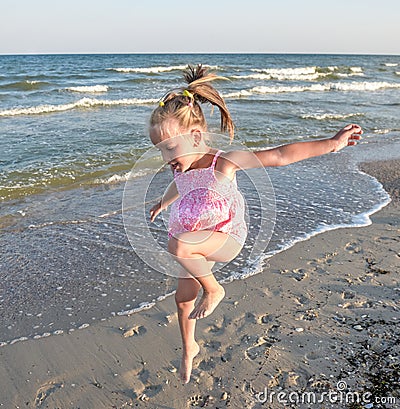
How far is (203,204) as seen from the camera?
2.73 metres

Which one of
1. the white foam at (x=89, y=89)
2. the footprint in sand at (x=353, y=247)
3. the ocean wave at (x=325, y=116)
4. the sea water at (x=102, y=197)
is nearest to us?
the sea water at (x=102, y=197)

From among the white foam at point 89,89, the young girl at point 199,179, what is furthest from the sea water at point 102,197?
the white foam at point 89,89

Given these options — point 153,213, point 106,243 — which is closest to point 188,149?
point 153,213

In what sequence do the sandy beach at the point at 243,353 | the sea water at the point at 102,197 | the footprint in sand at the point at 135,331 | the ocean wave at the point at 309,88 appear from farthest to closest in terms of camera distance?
the ocean wave at the point at 309,88 → the sea water at the point at 102,197 → the footprint in sand at the point at 135,331 → the sandy beach at the point at 243,353

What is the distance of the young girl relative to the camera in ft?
8.49

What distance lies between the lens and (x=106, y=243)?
4914 mm

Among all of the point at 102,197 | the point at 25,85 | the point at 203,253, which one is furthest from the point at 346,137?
the point at 25,85

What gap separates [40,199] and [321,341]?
14.5 feet

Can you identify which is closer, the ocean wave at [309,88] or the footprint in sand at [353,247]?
the footprint in sand at [353,247]

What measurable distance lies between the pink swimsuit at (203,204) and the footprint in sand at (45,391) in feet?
3.61

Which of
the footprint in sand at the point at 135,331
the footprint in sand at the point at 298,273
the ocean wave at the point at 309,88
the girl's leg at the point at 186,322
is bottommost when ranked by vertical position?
the ocean wave at the point at 309,88

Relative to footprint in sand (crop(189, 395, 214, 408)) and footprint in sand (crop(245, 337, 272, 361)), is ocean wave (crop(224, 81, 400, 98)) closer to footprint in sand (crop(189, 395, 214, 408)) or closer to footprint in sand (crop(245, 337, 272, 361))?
footprint in sand (crop(245, 337, 272, 361))

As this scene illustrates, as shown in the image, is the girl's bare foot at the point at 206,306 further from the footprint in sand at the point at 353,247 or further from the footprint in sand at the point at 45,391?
the footprint in sand at the point at 353,247

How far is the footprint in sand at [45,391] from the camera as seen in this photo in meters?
2.72
